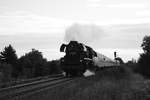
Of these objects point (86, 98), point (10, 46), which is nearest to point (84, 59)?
point (86, 98)

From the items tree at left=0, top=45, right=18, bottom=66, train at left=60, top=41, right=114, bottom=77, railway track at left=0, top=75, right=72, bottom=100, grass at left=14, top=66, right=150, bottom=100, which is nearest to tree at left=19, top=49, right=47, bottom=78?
tree at left=0, top=45, right=18, bottom=66

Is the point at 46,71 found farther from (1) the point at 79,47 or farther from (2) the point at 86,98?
(2) the point at 86,98

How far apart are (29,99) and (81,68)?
1910cm

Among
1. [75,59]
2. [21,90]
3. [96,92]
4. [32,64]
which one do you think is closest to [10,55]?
[32,64]

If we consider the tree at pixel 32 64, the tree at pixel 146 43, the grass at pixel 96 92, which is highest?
the tree at pixel 146 43

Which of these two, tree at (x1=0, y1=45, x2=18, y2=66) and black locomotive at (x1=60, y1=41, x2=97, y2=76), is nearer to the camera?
black locomotive at (x1=60, y1=41, x2=97, y2=76)

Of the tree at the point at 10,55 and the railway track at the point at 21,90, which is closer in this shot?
the railway track at the point at 21,90

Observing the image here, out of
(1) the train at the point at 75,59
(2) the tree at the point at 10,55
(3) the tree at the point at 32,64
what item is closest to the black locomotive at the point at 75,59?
(1) the train at the point at 75,59

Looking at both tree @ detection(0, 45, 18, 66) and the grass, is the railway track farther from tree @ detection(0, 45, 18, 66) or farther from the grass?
tree @ detection(0, 45, 18, 66)

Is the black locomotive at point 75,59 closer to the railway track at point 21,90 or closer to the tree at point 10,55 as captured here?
the railway track at point 21,90

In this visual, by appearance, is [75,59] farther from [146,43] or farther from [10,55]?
[146,43]

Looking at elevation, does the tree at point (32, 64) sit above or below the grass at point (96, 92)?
above

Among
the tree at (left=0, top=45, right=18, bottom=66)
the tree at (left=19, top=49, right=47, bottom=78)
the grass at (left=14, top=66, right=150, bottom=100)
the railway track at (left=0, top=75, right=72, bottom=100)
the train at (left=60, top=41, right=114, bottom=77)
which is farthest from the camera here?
the tree at (left=0, top=45, right=18, bottom=66)

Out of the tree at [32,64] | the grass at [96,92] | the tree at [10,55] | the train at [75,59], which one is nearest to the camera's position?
the grass at [96,92]
